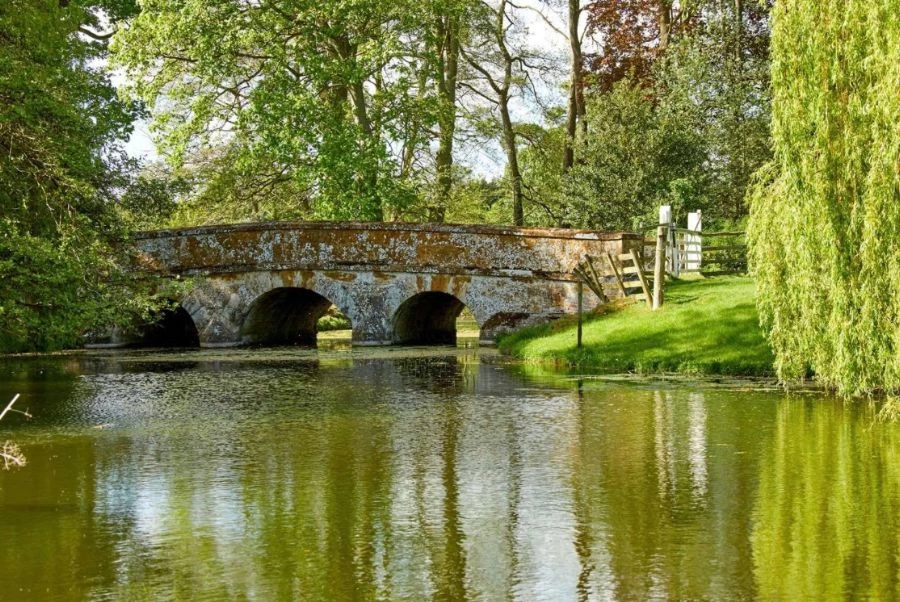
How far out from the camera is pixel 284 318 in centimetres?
3625

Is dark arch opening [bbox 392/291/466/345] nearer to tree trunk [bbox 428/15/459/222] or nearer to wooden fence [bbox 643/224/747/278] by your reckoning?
tree trunk [bbox 428/15/459/222]

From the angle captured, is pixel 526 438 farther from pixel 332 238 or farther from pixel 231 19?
pixel 231 19

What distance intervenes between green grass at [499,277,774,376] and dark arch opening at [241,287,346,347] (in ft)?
28.4

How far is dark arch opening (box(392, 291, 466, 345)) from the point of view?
3219 cm

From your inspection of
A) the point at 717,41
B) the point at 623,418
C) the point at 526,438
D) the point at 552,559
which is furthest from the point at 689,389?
the point at 717,41

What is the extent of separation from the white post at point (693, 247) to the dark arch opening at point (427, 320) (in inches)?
252

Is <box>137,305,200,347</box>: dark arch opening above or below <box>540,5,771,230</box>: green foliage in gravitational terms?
below

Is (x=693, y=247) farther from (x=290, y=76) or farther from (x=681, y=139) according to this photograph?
(x=290, y=76)

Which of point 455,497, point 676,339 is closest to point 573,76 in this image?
point 676,339

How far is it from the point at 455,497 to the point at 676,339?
12822 millimetres

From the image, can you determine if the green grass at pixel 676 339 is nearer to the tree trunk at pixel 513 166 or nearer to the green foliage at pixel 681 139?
the green foliage at pixel 681 139

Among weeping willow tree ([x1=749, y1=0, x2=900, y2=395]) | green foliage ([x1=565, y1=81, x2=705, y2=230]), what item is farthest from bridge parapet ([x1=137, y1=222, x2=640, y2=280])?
weeping willow tree ([x1=749, y1=0, x2=900, y2=395])

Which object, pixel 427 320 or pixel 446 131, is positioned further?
pixel 446 131

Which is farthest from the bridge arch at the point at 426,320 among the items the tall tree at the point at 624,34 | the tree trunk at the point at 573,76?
the tall tree at the point at 624,34
